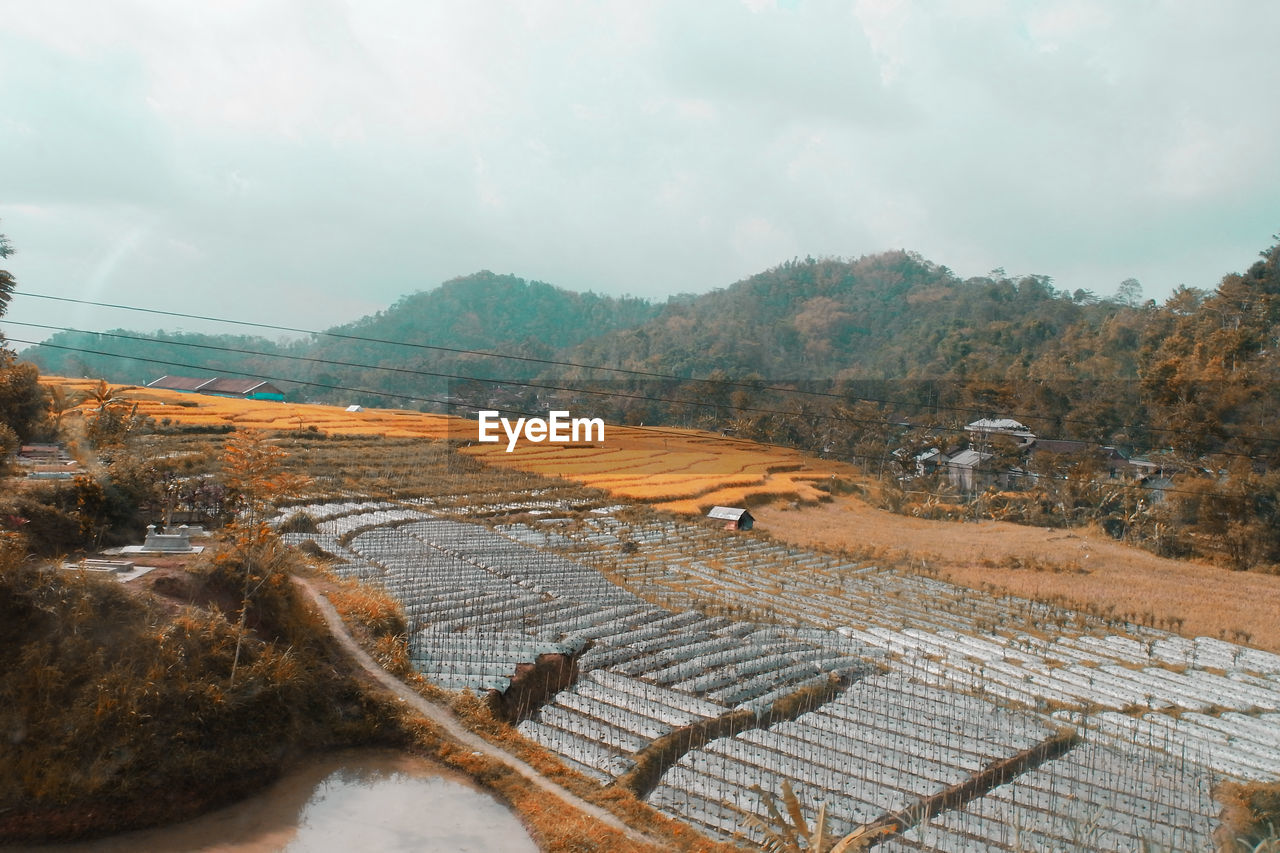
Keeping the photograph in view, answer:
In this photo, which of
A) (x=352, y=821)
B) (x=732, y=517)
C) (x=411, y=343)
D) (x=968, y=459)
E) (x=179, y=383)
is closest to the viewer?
(x=352, y=821)

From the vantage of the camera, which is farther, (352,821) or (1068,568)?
(1068,568)

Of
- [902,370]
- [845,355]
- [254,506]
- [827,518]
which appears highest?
[845,355]

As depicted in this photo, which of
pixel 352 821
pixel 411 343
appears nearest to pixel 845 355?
pixel 411 343

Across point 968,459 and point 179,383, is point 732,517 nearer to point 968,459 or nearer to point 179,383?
point 968,459

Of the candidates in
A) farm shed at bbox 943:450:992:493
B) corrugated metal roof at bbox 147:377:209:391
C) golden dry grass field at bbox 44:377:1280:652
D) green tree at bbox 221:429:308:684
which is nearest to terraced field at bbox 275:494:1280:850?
Result: green tree at bbox 221:429:308:684

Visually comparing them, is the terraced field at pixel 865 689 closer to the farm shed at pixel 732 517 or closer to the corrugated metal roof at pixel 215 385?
the farm shed at pixel 732 517

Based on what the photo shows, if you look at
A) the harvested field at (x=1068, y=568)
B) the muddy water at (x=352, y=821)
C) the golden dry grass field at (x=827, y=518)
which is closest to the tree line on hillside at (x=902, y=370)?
the golden dry grass field at (x=827, y=518)

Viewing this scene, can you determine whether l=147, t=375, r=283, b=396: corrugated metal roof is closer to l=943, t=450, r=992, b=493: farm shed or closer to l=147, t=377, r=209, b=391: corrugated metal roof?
l=147, t=377, r=209, b=391: corrugated metal roof

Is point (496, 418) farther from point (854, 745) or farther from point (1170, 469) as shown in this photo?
point (854, 745)

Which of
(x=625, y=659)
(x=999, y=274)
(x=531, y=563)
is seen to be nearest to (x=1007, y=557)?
(x=531, y=563)
